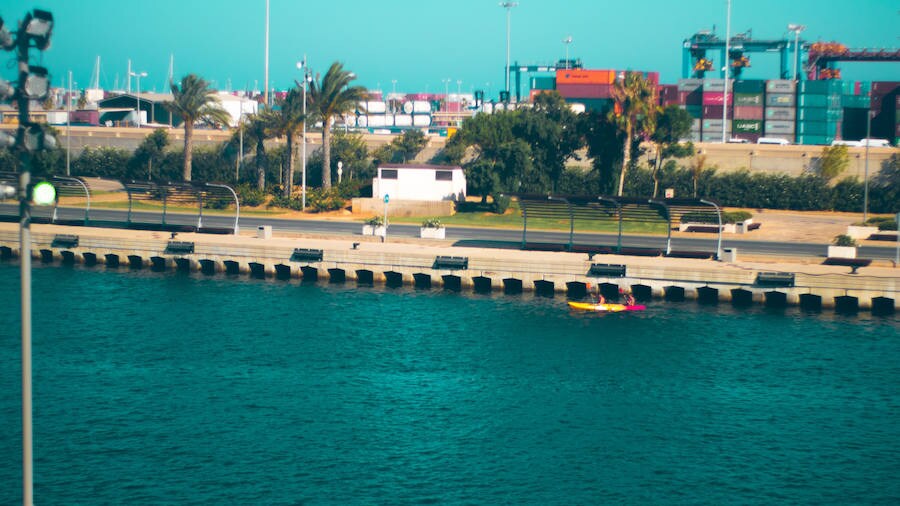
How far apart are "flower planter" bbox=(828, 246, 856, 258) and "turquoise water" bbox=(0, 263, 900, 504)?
903cm

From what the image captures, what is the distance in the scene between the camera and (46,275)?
67.8 m

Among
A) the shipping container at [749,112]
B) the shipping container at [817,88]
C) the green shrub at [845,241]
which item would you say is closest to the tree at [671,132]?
the green shrub at [845,241]

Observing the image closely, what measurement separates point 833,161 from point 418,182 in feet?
133

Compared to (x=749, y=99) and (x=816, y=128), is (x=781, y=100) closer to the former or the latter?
(x=749, y=99)

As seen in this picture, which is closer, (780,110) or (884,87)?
(780,110)

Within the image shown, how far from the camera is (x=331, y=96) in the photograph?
9481 centimetres

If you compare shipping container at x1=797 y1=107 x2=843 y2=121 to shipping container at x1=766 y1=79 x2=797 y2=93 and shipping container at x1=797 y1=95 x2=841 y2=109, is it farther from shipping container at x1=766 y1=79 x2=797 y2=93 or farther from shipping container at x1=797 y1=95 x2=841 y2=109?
shipping container at x1=766 y1=79 x2=797 y2=93

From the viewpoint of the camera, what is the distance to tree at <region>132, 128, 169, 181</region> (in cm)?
11125

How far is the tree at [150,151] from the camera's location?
111 m

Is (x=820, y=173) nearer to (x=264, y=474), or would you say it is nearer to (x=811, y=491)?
(x=811, y=491)

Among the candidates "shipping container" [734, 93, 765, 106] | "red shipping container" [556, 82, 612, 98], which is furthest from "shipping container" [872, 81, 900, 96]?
"red shipping container" [556, 82, 612, 98]

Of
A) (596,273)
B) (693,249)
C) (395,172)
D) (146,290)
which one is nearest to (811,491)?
(596,273)

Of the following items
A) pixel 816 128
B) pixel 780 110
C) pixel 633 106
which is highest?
pixel 780 110

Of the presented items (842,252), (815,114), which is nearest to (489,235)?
(842,252)
